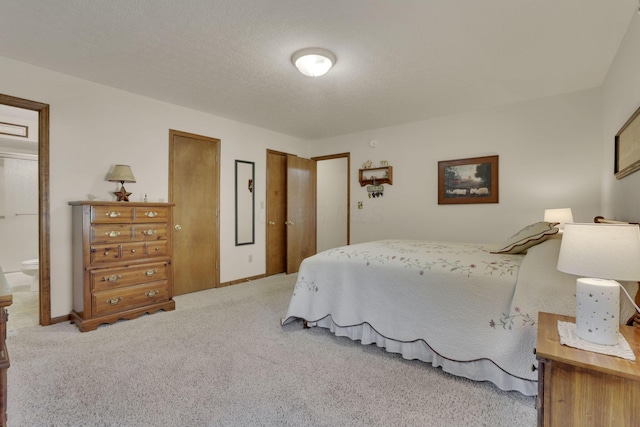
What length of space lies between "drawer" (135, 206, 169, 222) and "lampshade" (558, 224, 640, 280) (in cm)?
323

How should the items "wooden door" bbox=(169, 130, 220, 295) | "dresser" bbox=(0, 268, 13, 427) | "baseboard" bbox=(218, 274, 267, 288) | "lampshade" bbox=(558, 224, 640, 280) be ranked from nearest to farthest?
1. "dresser" bbox=(0, 268, 13, 427)
2. "lampshade" bbox=(558, 224, 640, 280)
3. "wooden door" bbox=(169, 130, 220, 295)
4. "baseboard" bbox=(218, 274, 267, 288)

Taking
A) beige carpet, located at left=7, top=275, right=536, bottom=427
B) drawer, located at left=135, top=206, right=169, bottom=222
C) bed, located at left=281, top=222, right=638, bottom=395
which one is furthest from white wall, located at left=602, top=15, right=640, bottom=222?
drawer, located at left=135, top=206, right=169, bottom=222

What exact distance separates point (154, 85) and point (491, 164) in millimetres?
3932

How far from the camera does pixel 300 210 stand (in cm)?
514

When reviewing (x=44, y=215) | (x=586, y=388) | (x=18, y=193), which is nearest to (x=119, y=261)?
(x=44, y=215)

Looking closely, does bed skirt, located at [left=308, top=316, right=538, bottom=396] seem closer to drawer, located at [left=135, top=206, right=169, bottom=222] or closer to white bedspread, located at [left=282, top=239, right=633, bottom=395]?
white bedspread, located at [left=282, top=239, right=633, bottom=395]

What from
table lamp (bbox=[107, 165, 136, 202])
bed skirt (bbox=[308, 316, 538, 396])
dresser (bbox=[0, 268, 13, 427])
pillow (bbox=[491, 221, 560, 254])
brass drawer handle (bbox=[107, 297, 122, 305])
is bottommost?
bed skirt (bbox=[308, 316, 538, 396])

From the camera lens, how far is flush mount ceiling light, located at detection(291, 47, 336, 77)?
2372 mm

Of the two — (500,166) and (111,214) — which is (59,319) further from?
(500,166)

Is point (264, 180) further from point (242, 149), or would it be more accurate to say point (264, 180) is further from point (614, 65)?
point (614, 65)

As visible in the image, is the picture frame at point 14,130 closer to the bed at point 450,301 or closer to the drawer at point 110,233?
the drawer at point 110,233

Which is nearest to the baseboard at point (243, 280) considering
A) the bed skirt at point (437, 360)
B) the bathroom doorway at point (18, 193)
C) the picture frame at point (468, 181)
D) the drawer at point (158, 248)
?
the drawer at point (158, 248)

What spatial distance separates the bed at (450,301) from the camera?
1.65m

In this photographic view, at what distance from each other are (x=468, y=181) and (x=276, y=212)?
9.43ft
